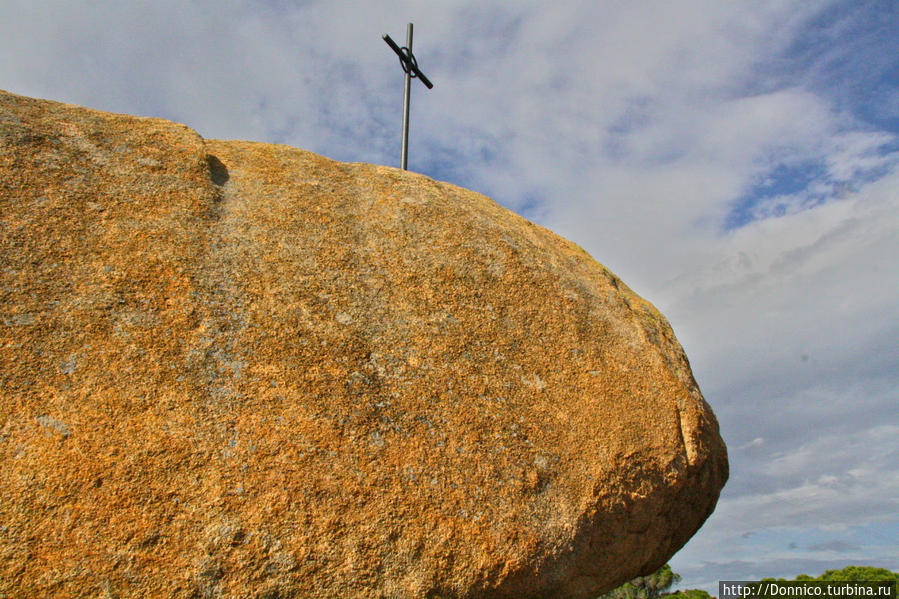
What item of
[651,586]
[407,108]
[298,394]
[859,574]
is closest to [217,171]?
[298,394]

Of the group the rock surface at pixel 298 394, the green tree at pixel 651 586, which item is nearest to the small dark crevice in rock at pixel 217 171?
the rock surface at pixel 298 394

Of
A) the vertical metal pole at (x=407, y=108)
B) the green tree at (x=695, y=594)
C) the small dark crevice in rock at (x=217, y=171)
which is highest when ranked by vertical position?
the vertical metal pole at (x=407, y=108)

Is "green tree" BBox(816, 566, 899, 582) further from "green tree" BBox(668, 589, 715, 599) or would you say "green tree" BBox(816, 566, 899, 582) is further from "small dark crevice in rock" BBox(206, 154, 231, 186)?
"small dark crevice in rock" BBox(206, 154, 231, 186)

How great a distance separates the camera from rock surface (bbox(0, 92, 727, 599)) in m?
2.73

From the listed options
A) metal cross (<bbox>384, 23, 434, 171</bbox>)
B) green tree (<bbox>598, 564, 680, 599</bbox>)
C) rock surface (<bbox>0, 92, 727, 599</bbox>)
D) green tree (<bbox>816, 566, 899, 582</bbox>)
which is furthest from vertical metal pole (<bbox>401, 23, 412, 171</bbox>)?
green tree (<bbox>598, 564, 680, 599</bbox>)

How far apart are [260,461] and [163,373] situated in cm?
64

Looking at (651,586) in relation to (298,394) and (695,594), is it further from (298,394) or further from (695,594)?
(298,394)

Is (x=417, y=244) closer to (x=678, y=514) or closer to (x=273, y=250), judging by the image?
(x=273, y=250)

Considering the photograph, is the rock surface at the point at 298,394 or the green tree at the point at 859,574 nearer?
the rock surface at the point at 298,394

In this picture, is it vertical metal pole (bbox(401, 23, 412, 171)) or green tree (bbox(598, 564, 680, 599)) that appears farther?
green tree (bbox(598, 564, 680, 599))

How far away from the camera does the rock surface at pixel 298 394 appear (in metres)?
2.73

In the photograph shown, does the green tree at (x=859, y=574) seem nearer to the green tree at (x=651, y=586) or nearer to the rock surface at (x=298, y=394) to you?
the green tree at (x=651, y=586)

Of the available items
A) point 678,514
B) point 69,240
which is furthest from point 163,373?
point 678,514

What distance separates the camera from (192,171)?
4336mm
